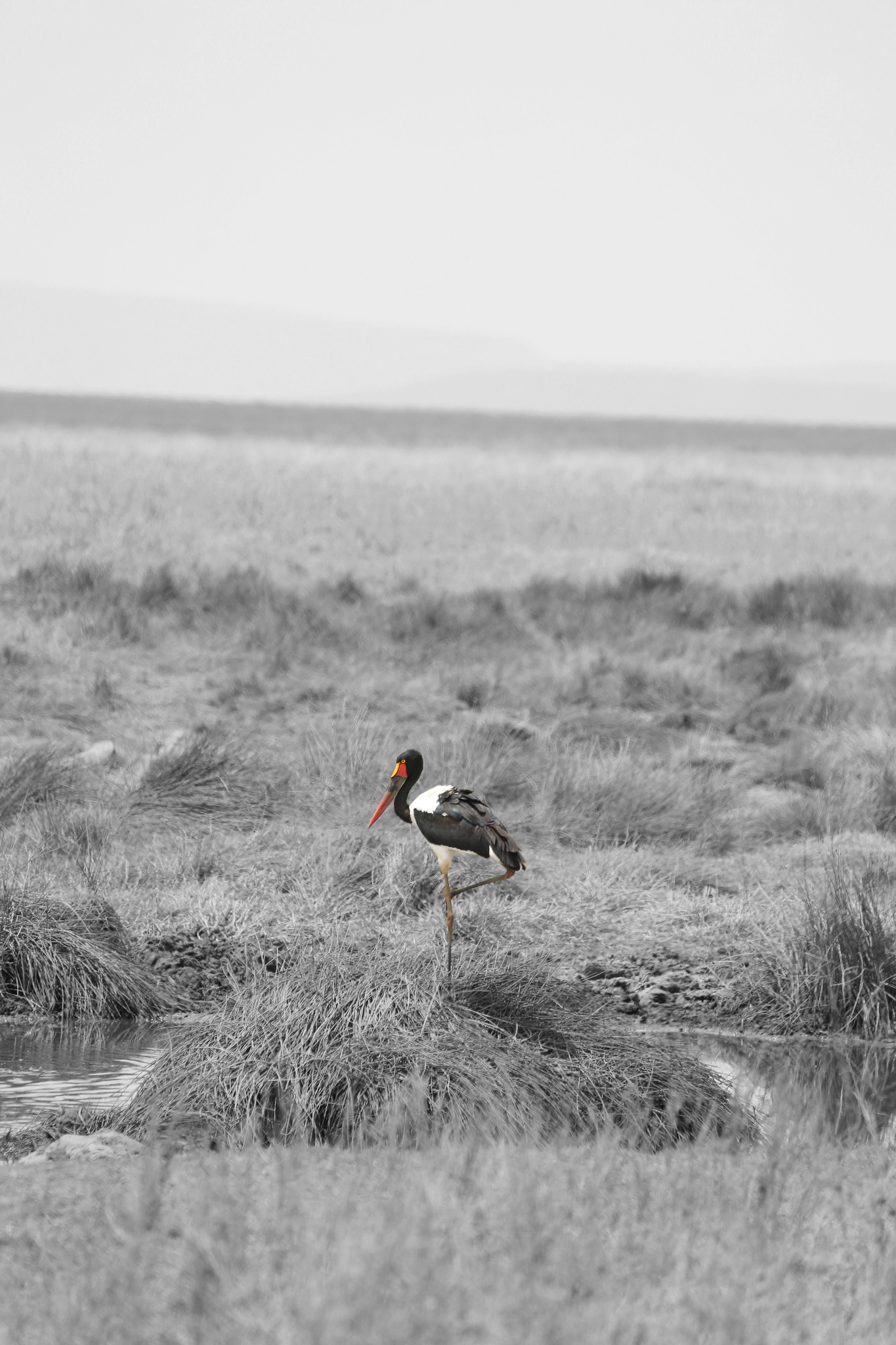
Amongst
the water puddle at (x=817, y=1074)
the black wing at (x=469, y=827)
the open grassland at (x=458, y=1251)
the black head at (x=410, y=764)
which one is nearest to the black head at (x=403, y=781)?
the black head at (x=410, y=764)

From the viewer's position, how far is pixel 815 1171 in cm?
455

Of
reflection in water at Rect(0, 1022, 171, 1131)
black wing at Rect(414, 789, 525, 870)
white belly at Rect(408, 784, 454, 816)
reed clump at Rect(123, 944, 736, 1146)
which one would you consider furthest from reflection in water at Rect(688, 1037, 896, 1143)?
reflection in water at Rect(0, 1022, 171, 1131)

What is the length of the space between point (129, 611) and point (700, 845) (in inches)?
356

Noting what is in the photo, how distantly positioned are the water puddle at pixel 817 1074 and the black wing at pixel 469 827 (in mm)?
1050

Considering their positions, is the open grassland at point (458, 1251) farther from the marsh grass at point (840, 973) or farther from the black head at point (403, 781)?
the marsh grass at point (840, 973)

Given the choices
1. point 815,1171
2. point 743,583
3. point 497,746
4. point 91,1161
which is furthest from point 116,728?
point 743,583

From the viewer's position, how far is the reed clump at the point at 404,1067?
Result: 19.5 ft

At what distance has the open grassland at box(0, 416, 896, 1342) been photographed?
3.89 metres

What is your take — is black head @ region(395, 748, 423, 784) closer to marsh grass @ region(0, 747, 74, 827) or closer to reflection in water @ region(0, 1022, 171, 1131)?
reflection in water @ region(0, 1022, 171, 1131)

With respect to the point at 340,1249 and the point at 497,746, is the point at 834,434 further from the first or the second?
the point at 340,1249

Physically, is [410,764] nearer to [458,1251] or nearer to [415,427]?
[458,1251]

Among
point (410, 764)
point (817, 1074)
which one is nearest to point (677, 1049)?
point (817, 1074)

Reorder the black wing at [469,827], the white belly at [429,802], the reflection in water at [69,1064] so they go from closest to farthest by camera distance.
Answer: the reflection in water at [69,1064], the black wing at [469,827], the white belly at [429,802]

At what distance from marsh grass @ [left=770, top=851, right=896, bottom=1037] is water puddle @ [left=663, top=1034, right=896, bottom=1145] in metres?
0.11
